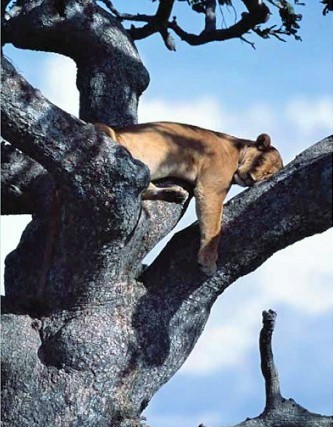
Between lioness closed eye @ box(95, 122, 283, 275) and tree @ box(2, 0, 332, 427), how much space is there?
82mm

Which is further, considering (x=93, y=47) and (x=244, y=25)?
(x=244, y=25)

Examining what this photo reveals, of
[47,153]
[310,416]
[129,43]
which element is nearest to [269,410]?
[310,416]

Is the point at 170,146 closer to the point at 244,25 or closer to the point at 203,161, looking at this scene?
the point at 203,161

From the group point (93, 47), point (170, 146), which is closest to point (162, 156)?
point (170, 146)

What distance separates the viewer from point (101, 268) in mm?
4863

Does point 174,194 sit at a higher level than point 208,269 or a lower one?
higher

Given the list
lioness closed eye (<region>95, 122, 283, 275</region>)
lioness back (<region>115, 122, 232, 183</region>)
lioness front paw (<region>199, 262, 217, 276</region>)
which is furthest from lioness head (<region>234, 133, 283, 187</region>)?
lioness front paw (<region>199, 262, 217, 276</region>)

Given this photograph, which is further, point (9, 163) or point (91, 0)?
point (91, 0)

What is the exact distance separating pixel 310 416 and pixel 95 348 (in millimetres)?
1264

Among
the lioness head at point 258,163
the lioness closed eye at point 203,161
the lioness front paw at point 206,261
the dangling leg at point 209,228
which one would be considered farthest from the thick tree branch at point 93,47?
the lioness front paw at point 206,261

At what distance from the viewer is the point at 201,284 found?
5.11 metres

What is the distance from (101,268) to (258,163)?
141cm

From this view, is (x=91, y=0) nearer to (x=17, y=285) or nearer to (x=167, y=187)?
(x=167, y=187)

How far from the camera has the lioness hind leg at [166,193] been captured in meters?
5.36
